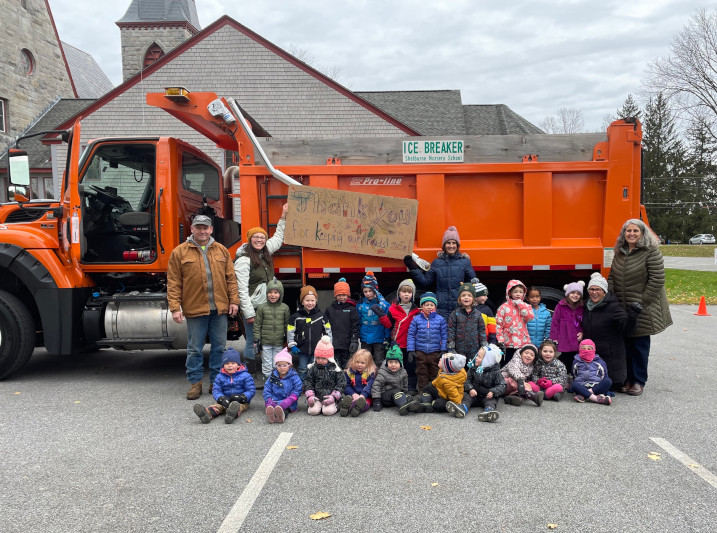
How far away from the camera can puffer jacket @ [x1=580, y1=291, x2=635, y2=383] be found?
537cm

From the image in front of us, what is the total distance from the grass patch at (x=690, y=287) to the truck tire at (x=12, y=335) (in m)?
14.5

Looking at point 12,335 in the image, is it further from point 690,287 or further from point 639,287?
point 690,287

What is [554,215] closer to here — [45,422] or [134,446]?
[134,446]

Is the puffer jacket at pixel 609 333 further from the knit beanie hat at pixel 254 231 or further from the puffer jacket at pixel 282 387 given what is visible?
the knit beanie hat at pixel 254 231

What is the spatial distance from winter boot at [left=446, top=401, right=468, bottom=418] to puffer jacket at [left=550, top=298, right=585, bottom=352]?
1.41m

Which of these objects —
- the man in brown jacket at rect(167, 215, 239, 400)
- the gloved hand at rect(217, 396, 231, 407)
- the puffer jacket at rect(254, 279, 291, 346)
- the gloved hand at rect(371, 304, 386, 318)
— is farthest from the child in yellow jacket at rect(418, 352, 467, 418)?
the man in brown jacket at rect(167, 215, 239, 400)

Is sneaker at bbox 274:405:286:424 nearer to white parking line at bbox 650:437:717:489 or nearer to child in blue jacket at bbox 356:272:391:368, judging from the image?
child in blue jacket at bbox 356:272:391:368

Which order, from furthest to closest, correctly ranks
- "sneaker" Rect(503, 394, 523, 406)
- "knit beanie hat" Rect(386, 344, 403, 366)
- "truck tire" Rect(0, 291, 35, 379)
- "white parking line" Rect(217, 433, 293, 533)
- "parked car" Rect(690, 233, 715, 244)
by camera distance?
"parked car" Rect(690, 233, 715, 244) < "truck tire" Rect(0, 291, 35, 379) < "knit beanie hat" Rect(386, 344, 403, 366) < "sneaker" Rect(503, 394, 523, 406) < "white parking line" Rect(217, 433, 293, 533)

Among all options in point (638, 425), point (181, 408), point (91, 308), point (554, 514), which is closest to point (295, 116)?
point (91, 308)

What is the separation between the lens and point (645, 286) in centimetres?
542

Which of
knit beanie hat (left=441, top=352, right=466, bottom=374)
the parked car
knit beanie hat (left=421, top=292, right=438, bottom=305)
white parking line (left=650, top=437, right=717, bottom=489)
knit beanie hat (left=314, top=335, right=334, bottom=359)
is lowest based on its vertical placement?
white parking line (left=650, top=437, right=717, bottom=489)

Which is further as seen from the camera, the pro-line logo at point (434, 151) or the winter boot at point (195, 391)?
the pro-line logo at point (434, 151)

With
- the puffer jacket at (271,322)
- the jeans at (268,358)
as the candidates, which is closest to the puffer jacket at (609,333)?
the puffer jacket at (271,322)

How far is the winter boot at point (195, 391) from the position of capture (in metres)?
5.35
